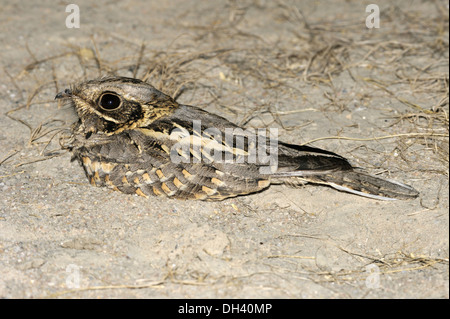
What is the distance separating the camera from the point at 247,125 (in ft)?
13.2

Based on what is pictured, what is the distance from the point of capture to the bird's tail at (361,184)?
3.12 m

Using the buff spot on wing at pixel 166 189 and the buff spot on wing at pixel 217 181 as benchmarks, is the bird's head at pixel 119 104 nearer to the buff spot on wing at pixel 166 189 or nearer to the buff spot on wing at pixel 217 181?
the buff spot on wing at pixel 166 189

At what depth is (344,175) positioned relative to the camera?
3.16 meters

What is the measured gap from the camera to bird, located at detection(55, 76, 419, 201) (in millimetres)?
3141

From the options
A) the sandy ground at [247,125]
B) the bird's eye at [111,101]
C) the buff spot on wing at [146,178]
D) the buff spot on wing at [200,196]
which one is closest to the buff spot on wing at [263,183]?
the sandy ground at [247,125]

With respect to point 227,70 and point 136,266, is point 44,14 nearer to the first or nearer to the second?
point 227,70

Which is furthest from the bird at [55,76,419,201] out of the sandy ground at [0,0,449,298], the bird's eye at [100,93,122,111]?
the sandy ground at [0,0,449,298]

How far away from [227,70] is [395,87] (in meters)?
1.35

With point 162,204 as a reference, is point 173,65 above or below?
above

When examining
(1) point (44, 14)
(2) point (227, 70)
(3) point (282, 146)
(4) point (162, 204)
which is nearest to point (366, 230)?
(3) point (282, 146)

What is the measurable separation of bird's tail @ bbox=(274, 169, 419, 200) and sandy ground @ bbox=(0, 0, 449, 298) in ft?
0.22

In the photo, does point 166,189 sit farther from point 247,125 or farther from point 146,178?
point 247,125

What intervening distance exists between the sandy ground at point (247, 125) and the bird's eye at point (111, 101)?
0.52 m

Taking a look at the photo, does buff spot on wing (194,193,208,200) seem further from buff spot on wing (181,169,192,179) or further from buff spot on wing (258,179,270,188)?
buff spot on wing (258,179,270,188)
